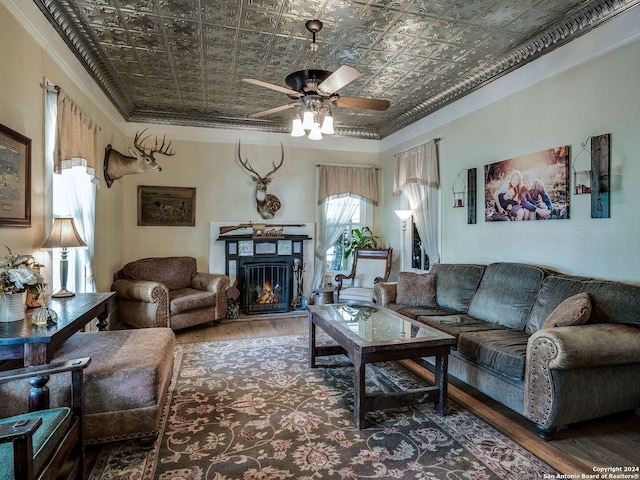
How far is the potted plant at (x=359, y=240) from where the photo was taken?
6.23 meters

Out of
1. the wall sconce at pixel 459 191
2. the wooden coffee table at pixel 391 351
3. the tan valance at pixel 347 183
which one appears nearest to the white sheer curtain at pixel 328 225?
the tan valance at pixel 347 183

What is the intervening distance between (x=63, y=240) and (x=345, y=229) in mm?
4355

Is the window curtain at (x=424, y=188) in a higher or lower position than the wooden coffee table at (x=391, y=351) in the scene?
higher

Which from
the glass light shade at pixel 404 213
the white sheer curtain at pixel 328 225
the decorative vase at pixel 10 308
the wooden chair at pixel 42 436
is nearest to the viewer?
the wooden chair at pixel 42 436

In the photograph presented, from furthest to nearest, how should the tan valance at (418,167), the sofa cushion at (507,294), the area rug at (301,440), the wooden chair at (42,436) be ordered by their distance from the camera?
the tan valance at (418,167) → the sofa cushion at (507,294) → the area rug at (301,440) → the wooden chair at (42,436)

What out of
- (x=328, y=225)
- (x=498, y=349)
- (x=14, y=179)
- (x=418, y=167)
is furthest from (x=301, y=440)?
(x=328, y=225)

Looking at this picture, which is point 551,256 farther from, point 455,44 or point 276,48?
point 276,48

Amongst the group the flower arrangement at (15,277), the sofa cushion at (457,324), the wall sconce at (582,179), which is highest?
the wall sconce at (582,179)

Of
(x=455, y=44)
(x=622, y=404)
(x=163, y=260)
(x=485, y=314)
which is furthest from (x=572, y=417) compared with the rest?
(x=163, y=260)

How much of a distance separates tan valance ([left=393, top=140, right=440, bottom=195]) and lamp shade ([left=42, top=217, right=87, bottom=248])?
4.07 meters

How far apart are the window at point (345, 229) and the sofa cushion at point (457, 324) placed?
2.89 meters

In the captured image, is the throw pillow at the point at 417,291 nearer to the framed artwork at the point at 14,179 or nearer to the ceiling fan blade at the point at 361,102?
the ceiling fan blade at the point at 361,102

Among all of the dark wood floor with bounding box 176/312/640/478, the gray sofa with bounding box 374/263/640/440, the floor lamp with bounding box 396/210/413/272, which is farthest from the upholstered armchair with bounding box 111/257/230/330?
the dark wood floor with bounding box 176/312/640/478

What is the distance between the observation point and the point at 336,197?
6301mm
